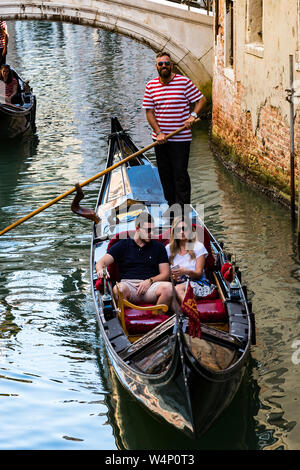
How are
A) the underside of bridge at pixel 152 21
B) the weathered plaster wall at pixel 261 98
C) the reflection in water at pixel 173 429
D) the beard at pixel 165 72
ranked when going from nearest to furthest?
the reflection in water at pixel 173 429, the beard at pixel 165 72, the weathered plaster wall at pixel 261 98, the underside of bridge at pixel 152 21

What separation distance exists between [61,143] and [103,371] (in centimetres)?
425

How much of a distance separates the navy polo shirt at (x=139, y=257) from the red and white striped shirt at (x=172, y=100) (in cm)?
89

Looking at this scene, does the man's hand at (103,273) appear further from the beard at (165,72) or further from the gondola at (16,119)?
the gondola at (16,119)

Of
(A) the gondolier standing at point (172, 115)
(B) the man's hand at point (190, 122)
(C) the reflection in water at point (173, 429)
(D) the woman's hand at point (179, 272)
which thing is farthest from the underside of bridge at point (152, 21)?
(C) the reflection in water at point (173, 429)

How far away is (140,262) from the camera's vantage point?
315 centimetres

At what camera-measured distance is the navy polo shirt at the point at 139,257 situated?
10.3ft

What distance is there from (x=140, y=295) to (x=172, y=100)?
1153 millimetres

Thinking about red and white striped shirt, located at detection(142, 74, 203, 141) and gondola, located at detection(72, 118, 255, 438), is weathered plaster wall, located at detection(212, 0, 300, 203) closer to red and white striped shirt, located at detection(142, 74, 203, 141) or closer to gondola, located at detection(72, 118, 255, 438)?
red and white striped shirt, located at detection(142, 74, 203, 141)

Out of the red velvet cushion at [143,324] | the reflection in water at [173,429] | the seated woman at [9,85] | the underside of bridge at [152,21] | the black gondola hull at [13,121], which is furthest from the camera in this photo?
the seated woman at [9,85]

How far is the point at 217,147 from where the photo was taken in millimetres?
6547

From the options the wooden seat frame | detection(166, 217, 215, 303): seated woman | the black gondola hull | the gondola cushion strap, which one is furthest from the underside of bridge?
the gondola cushion strap

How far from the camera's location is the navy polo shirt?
123 inches

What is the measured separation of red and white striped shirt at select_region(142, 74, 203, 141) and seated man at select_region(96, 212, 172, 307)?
84 centimetres

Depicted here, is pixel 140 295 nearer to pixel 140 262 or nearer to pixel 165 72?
pixel 140 262
